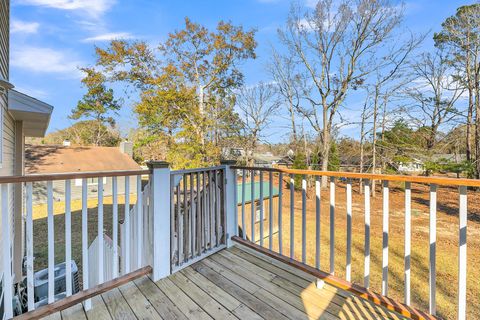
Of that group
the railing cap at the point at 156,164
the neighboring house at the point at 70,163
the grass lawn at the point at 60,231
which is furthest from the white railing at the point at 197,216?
the neighboring house at the point at 70,163

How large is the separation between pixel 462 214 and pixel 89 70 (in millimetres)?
15233

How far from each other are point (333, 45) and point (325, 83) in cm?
193

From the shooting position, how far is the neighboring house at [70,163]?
40.7ft

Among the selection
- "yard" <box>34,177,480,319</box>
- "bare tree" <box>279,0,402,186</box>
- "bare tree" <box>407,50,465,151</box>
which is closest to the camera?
"yard" <box>34,177,480,319</box>

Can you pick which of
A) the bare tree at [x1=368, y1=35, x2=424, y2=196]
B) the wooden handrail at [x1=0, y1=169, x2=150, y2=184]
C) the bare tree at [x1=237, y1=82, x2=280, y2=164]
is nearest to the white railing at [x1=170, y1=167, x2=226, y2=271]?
the wooden handrail at [x1=0, y1=169, x2=150, y2=184]

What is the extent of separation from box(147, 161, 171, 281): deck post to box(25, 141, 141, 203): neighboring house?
40.0ft

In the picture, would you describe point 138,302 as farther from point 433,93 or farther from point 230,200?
point 433,93

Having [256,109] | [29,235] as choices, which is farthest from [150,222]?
[256,109]

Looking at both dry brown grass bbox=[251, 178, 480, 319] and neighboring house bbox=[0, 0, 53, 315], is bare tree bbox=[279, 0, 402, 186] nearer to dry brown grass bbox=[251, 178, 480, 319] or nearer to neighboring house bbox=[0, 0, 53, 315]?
dry brown grass bbox=[251, 178, 480, 319]

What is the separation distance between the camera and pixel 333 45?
1205 centimetres

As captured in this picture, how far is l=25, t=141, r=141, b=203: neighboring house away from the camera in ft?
40.7

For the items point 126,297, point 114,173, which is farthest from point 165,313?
point 114,173

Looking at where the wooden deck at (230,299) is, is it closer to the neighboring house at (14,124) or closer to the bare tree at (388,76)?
the neighboring house at (14,124)

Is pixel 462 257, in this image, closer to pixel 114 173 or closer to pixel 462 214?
pixel 462 214
